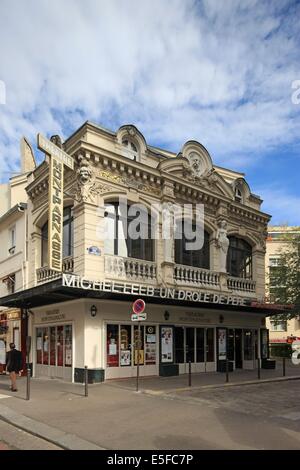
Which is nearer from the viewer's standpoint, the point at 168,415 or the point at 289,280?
the point at 168,415

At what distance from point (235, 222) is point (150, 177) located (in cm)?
659

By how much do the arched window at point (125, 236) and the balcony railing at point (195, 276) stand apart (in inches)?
60.4

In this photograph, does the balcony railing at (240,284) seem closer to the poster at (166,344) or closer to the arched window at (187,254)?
the arched window at (187,254)

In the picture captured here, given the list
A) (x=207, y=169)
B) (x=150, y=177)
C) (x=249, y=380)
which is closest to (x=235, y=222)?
(x=207, y=169)

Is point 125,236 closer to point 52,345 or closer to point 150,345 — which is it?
point 150,345

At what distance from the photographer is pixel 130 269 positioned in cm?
1809

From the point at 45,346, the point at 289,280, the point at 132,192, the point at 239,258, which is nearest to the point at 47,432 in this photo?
the point at 45,346

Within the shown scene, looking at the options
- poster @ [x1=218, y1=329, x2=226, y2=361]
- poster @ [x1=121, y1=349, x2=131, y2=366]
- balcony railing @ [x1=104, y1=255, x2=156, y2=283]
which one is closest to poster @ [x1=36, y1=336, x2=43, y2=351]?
poster @ [x1=121, y1=349, x2=131, y2=366]

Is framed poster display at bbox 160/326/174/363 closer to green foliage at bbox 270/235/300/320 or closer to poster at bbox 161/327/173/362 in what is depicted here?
poster at bbox 161/327/173/362

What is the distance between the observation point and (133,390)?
14.2 meters

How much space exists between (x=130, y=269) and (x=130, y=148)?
507 centimetres

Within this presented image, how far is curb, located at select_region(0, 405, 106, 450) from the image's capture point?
24.6ft

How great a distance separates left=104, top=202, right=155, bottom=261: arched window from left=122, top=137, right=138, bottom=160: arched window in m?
2.20
